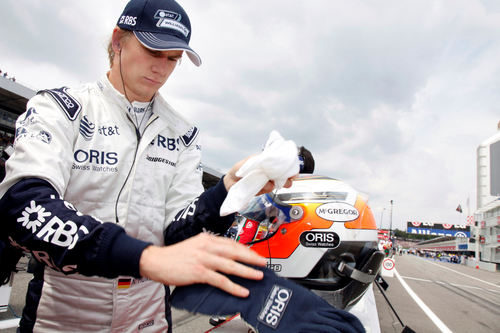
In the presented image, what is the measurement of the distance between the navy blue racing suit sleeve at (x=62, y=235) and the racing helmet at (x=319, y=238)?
1.61 metres

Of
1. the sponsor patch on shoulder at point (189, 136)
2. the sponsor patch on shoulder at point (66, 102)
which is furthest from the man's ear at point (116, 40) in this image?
the sponsor patch on shoulder at point (189, 136)

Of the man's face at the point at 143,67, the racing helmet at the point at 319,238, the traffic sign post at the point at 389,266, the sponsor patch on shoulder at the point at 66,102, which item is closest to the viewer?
the sponsor patch on shoulder at the point at 66,102

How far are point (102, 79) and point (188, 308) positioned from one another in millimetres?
1046

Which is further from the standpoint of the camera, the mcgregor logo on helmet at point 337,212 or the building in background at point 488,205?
the building in background at point 488,205

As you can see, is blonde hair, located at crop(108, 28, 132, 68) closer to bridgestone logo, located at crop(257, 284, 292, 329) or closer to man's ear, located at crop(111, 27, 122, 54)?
man's ear, located at crop(111, 27, 122, 54)

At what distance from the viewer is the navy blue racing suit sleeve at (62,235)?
2.40ft

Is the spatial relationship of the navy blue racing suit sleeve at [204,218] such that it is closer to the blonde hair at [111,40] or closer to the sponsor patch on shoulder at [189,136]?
the sponsor patch on shoulder at [189,136]

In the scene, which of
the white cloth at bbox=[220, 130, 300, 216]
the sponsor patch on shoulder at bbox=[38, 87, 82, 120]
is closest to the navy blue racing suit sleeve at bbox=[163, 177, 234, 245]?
the white cloth at bbox=[220, 130, 300, 216]

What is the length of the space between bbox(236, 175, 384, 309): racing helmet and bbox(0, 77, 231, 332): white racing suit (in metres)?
1.06

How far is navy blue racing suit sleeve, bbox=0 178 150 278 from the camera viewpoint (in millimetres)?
730

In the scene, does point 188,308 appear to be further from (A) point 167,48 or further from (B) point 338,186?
(B) point 338,186

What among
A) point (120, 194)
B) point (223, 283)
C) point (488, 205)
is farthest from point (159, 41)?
point (488, 205)

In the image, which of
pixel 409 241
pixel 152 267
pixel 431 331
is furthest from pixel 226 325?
pixel 409 241

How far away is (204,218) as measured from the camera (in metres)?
1.25
